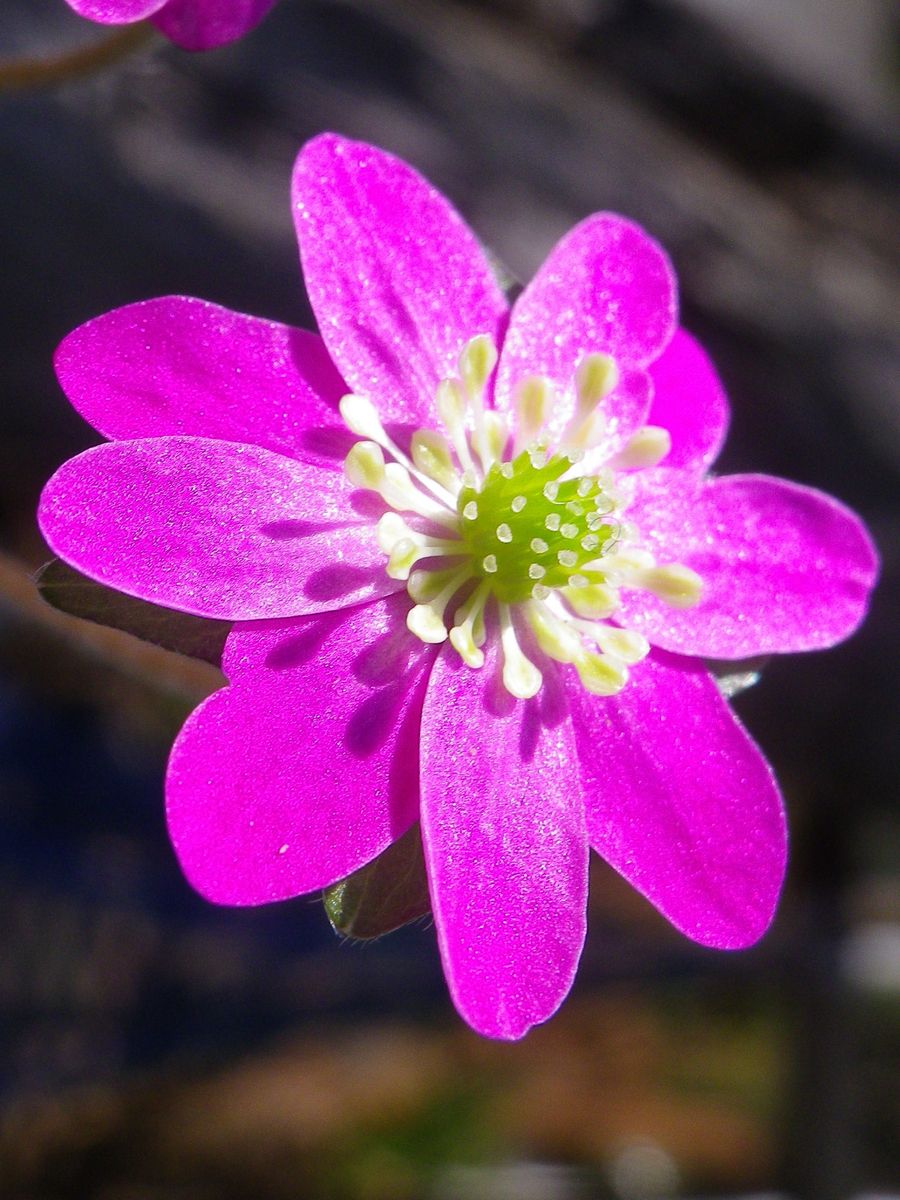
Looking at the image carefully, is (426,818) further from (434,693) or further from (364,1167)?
(364,1167)

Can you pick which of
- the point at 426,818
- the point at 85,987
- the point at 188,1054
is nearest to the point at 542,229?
the point at 426,818

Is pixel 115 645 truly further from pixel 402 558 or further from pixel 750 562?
pixel 750 562

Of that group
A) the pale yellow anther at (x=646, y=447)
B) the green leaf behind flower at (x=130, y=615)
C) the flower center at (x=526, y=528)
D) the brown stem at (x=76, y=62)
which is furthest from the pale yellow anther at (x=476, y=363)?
the brown stem at (x=76, y=62)

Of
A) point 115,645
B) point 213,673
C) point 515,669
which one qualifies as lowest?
point 213,673

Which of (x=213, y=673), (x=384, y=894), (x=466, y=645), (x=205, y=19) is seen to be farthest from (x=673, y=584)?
(x=213, y=673)

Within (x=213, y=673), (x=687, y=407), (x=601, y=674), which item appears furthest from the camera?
(x=213, y=673)

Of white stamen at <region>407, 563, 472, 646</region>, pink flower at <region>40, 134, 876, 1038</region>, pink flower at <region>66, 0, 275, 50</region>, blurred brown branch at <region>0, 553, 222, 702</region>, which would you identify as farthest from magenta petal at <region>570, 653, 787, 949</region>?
pink flower at <region>66, 0, 275, 50</region>
